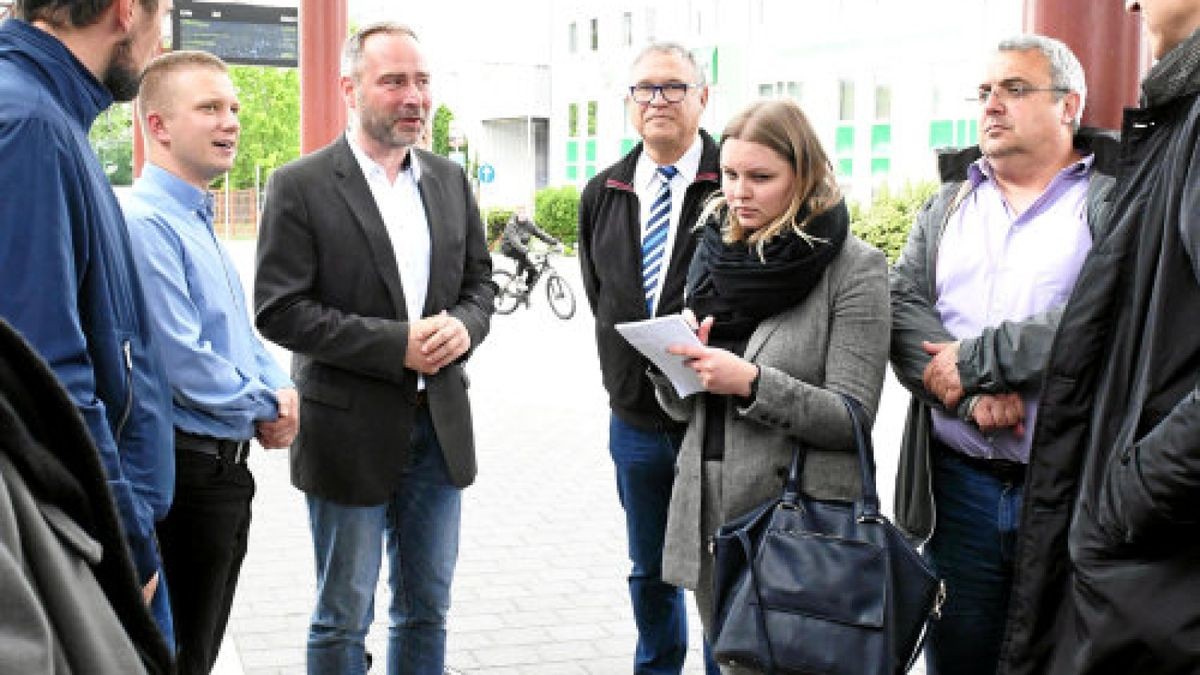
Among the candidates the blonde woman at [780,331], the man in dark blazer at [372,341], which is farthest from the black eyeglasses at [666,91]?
the blonde woman at [780,331]

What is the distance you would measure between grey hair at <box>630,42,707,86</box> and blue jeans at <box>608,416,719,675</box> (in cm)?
125

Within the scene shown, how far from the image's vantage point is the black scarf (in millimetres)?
3463

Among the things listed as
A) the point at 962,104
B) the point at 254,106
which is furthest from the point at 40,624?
the point at 254,106

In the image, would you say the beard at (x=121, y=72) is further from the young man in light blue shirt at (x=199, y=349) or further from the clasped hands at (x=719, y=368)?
the clasped hands at (x=719, y=368)

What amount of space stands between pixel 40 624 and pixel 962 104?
3781 cm

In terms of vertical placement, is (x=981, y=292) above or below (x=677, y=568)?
above

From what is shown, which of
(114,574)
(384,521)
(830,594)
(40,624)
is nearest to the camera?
(40,624)

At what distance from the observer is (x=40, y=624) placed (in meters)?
1.36

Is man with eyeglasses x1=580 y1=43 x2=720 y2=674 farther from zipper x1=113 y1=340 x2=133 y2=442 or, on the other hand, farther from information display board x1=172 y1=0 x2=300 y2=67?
information display board x1=172 y1=0 x2=300 y2=67

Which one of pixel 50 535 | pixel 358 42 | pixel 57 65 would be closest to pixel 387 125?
pixel 358 42

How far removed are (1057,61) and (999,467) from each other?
1.07m

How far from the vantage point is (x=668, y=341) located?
138 inches

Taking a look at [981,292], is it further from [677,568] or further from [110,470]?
[110,470]

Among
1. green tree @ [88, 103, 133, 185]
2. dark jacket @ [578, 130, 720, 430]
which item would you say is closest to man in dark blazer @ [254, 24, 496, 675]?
dark jacket @ [578, 130, 720, 430]
